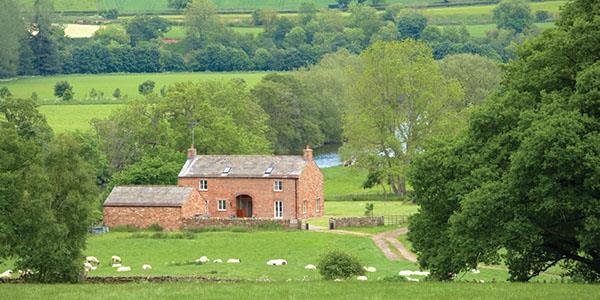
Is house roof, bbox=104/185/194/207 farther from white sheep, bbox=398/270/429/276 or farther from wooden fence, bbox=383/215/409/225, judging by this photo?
white sheep, bbox=398/270/429/276

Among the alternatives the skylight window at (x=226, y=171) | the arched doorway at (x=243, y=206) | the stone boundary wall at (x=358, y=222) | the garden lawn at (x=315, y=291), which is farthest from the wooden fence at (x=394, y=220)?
the garden lawn at (x=315, y=291)

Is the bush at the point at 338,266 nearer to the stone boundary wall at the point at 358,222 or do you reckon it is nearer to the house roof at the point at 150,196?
the stone boundary wall at the point at 358,222

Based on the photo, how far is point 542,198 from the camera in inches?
1837

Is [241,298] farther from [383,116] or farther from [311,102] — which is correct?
[311,102]

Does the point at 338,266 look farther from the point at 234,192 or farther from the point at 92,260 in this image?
the point at 234,192

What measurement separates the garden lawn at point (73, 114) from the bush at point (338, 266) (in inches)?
3266

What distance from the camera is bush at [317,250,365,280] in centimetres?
6078

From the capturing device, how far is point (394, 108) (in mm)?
113500

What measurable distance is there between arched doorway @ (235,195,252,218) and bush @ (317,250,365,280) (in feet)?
111

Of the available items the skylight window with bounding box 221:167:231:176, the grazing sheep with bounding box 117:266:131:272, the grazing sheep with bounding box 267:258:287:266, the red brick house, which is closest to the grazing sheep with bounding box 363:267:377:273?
the grazing sheep with bounding box 267:258:287:266

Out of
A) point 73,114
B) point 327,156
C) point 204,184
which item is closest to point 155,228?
point 204,184

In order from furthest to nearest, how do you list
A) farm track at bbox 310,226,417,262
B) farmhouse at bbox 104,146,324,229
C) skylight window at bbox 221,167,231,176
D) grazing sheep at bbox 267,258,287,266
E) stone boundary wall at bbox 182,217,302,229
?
skylight window at bbox 221,167,231,176 < farmhouse at bbox 104,146,324,229 < stone boundary wall at bbox 182,217,302,229 < farm track at bbox 310,226,417,262 < grazing sheep at bbox 267,258,287,266

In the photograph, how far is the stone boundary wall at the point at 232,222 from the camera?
8969 cm

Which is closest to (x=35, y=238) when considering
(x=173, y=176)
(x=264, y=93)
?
(x=173, y=176)
